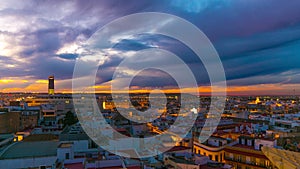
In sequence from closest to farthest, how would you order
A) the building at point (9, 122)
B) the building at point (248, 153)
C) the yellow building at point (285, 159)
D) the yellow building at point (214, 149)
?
the yellow building at point (285, 159)
the building at point (248, 153)
the yellow building at point (214, 149)
the building at point (9, 122)

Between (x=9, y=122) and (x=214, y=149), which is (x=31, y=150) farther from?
(x=9, y=122)

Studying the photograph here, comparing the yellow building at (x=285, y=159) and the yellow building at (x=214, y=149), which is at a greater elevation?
the yellow building at (x=285, y=159)

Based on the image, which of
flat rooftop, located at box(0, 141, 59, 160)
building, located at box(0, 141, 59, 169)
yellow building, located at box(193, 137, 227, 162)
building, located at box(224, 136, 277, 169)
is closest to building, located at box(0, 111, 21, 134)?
flat rooftop, located at box(0, 141, 59, 160)

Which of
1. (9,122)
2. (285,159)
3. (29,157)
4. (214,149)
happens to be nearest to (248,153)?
(214,149)

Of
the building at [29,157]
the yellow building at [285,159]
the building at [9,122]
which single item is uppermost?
the yellow building at [285,159]

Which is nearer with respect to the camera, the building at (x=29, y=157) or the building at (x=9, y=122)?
the building at (x=29, y=157)

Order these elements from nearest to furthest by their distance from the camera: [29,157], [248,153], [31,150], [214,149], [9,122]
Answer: [29,157]
[31,150]
[248,153]
[214,149]
[9,122]

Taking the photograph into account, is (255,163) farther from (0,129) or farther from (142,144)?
(0,129)

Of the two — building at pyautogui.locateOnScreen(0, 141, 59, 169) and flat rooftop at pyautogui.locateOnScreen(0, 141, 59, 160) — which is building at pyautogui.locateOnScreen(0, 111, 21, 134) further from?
building at pyautogui.locateOnScreen(0, 141, 59, 169)

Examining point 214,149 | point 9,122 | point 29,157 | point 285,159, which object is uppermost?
point 285,159

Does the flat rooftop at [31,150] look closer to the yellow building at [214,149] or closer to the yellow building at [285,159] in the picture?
the yellow building at [285,159]

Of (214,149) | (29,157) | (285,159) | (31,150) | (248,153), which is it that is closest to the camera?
(285,159)

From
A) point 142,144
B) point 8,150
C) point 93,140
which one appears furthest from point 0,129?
point 142,144

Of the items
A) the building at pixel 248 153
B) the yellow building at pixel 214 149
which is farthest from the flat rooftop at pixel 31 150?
the building at pixel 248 153
